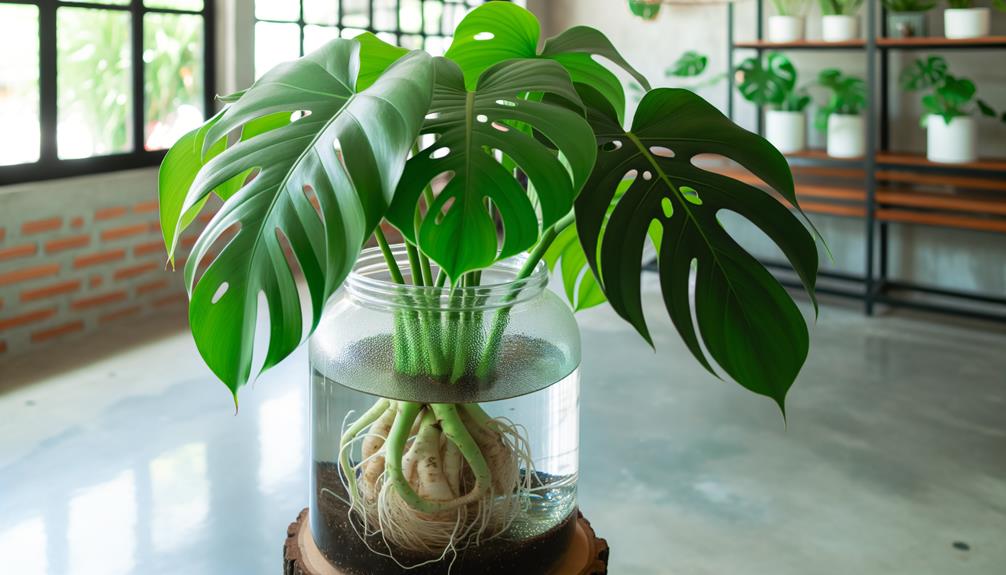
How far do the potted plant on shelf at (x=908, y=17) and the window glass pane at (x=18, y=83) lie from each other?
3.53 meters

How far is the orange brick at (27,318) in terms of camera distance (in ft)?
11.9

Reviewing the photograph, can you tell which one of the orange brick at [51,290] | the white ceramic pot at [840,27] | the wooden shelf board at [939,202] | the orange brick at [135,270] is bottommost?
the orange brick at [51,290]

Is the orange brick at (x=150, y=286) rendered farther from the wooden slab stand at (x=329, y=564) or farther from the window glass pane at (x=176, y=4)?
the wooden slab stand at (x=329, y=564)

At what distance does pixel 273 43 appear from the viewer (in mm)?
4727

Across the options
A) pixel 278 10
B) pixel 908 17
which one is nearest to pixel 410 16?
pixel 278 10

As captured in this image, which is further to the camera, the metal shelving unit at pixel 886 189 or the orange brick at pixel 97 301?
the metal shelving unit at pixel 886 189

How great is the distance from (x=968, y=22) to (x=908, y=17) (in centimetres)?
31

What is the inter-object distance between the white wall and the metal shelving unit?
95 millimetres

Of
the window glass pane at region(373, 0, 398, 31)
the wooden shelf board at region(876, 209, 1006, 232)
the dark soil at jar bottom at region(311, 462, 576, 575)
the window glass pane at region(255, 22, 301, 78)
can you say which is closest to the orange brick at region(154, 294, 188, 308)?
the window glass pane at region(255, 22, 301, 78)

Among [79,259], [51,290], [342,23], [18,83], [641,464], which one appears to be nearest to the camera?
[641,464]

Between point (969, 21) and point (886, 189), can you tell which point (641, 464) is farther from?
point (969, 21)

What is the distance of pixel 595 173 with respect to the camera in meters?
0.97

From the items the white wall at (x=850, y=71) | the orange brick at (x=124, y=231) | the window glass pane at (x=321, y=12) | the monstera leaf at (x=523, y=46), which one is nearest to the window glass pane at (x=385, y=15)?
the window glass pane at (x=321, y=12)

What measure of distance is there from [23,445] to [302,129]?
229 centimetres
